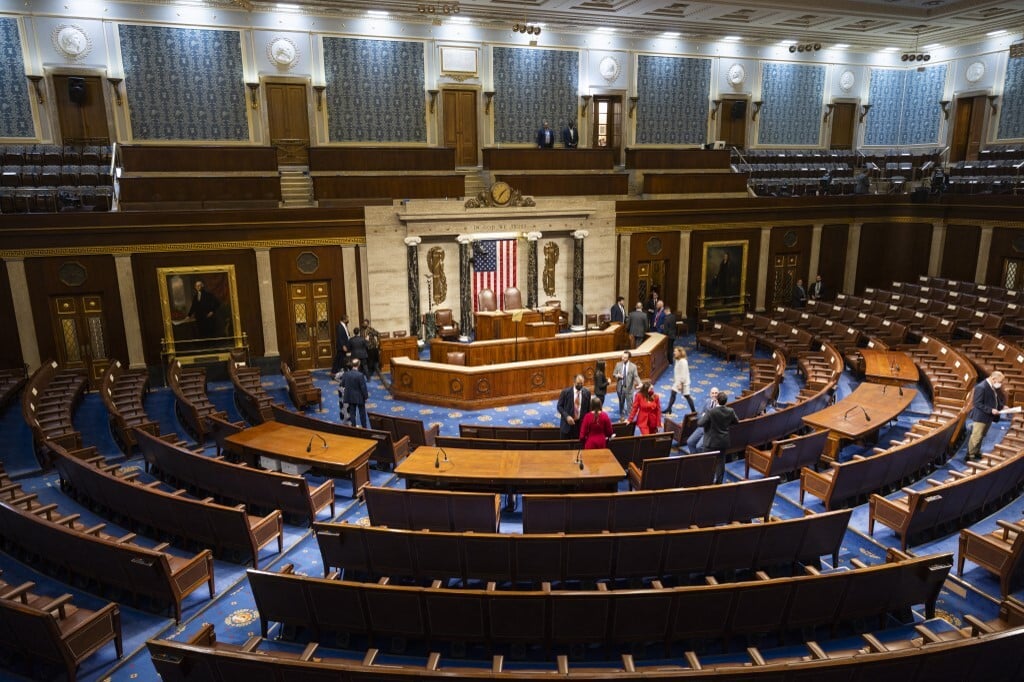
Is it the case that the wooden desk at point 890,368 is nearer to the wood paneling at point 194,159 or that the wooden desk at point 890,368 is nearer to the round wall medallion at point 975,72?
the wood paneling at point 194,159

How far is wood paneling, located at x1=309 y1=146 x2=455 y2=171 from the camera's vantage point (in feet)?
54.5

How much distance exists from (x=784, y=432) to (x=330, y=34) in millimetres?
15649

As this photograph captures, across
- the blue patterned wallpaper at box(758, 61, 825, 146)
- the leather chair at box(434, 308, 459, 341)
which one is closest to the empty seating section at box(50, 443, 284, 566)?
the leather chair at box(434, 308, 459, 341)

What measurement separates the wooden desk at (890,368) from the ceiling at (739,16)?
10.7m

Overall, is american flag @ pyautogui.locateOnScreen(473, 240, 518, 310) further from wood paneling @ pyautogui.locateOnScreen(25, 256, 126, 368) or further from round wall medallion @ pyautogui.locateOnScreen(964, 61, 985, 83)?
round wall medallion @ pyautogui.locateOnScreen(964, 61, 985, 83)

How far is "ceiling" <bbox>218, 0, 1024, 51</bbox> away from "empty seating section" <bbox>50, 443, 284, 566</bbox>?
13216 mm

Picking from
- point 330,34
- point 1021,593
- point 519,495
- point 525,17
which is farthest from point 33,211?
point 1021,593

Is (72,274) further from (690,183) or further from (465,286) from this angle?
(690,183)

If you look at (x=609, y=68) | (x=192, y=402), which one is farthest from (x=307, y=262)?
(x=609, y=68)

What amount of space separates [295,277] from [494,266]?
4.86 meters

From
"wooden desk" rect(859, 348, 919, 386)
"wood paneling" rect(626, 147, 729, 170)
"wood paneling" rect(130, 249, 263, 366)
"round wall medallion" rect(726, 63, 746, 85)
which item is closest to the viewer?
"wooden desk" rect(859, 348, 919, 386)

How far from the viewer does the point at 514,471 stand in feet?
24.2

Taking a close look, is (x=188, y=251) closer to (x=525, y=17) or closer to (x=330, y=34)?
(x=330, y=34)

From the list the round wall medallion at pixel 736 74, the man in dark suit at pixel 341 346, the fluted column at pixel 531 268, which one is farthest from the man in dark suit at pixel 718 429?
the round wall medallion at pixel 736 74
